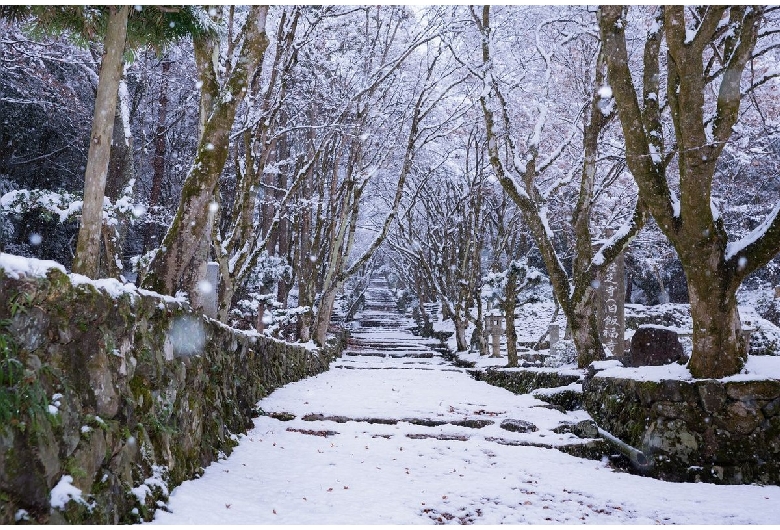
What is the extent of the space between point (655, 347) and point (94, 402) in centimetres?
653

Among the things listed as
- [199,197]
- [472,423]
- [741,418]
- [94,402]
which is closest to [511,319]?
[472,423]

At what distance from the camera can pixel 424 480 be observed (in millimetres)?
4672

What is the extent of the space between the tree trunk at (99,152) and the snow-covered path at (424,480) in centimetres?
176

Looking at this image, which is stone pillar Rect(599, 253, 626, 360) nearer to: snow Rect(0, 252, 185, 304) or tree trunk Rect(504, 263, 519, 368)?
tree trunk Rect(504, 263, 519, 368)

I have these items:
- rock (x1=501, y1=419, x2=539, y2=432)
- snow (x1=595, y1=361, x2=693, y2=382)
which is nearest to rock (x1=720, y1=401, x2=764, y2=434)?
snow (x1=595, y1=361, x2=693, y2=382)

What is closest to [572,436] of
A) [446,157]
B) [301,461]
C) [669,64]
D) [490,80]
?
[301,461]

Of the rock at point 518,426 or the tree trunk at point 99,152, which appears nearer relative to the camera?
the tree trunk at point 99,152

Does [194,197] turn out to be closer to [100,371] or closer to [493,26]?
[100,371]

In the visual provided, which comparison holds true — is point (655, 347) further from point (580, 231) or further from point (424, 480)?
point (424, 480)

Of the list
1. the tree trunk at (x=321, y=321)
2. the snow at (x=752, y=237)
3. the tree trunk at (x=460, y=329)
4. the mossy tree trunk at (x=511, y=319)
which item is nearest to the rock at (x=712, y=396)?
the snow at (x=752, y=237)

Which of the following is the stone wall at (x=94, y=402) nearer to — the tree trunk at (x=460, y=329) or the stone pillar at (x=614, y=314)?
the stone pillar at (x=614, y=314)

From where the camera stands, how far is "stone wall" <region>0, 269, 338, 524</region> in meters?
2.09

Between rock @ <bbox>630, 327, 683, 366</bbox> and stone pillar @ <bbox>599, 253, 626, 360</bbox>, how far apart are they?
497 cm

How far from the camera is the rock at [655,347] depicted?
6914 millimetres
